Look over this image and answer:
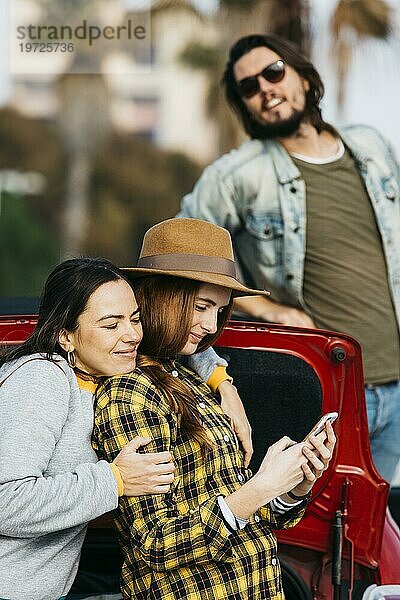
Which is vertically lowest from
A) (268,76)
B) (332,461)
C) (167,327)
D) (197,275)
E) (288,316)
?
(332,461)

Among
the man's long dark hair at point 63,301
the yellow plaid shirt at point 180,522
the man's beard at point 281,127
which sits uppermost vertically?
the man's beard at point 281,127

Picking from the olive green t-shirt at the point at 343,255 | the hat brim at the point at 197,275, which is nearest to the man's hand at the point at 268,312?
the olive green t-shirt at the point at 343,255

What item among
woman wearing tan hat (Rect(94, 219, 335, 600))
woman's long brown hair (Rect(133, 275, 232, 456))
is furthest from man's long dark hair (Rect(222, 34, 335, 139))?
woman's long brown hair (Rect(133, 275, 232, 456))

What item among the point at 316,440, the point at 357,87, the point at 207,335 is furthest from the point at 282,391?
the point at 357,87

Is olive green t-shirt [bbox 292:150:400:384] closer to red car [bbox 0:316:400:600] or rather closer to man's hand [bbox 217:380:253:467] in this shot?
red car [bbox 0:316:400:600]

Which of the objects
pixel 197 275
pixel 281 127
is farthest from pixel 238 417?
pixel 281 127

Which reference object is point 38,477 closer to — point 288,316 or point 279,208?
point 288,316

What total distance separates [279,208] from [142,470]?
230 cm

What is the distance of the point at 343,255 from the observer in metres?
4.29

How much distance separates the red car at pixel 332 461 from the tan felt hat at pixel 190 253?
0.24 m

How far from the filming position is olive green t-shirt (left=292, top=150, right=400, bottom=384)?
424 centimetres

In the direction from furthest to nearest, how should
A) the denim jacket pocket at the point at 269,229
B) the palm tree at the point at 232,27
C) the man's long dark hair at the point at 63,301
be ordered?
the palm tree at the point at 232,27
the denim jacket pocket at the point at 269,229
the man's long dark hair at the point at 63,301

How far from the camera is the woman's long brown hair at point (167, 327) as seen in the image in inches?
93.1

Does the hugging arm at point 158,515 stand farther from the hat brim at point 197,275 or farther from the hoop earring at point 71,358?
the hat brim at point 197,275
